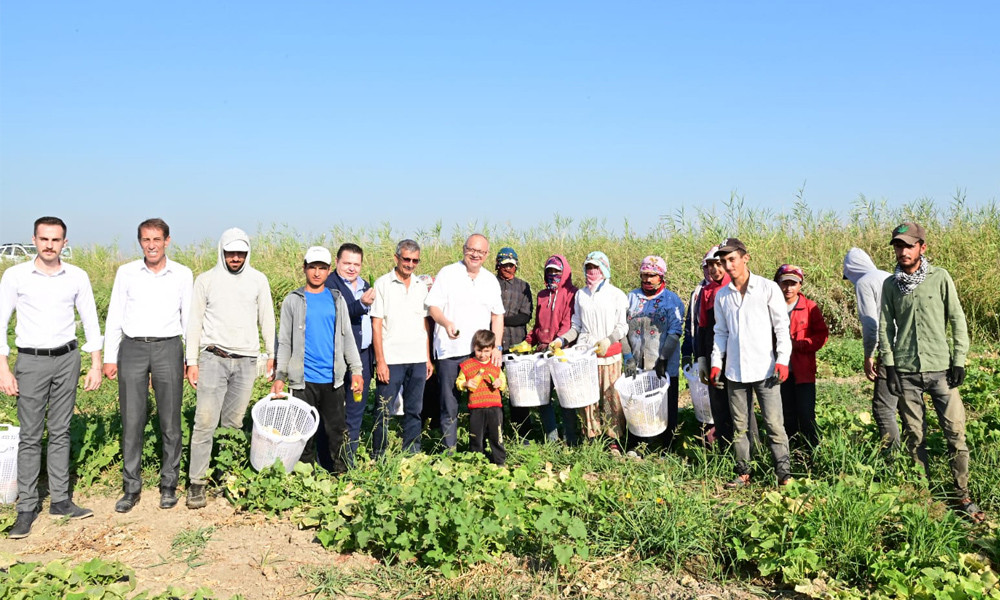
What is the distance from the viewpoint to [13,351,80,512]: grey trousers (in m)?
4.67

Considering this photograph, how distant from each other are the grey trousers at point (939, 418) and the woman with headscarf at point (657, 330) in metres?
1.68

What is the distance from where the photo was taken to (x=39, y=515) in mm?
4906

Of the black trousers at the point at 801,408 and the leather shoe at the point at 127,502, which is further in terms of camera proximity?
the black trousers at the point at 801,408

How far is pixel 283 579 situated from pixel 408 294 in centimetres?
249

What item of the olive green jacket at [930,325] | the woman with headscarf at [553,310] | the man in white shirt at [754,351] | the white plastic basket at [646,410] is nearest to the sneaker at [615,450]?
the white plastic basket at [646,410]

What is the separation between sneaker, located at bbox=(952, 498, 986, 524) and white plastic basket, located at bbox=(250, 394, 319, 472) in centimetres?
416

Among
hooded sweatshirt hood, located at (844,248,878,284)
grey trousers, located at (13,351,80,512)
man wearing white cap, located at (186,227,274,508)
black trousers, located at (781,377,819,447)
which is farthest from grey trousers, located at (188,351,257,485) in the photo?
hooded sweatshirt hood, located at (844,248,878,284)

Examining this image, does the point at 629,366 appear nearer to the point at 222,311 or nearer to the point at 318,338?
the point at 318,338

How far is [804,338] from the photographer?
17.5ft

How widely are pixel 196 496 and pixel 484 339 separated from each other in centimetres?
231

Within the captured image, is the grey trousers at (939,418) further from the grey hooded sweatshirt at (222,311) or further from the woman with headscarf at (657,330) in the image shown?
the grey hooded sweatshirt at (222,311)

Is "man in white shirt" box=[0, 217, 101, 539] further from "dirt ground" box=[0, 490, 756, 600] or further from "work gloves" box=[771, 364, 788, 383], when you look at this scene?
"work gloves" box=[771, 364, 788, 383]

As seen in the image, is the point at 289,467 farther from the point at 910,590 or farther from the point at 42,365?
the point at 910,590

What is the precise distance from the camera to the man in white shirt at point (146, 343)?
491cm
